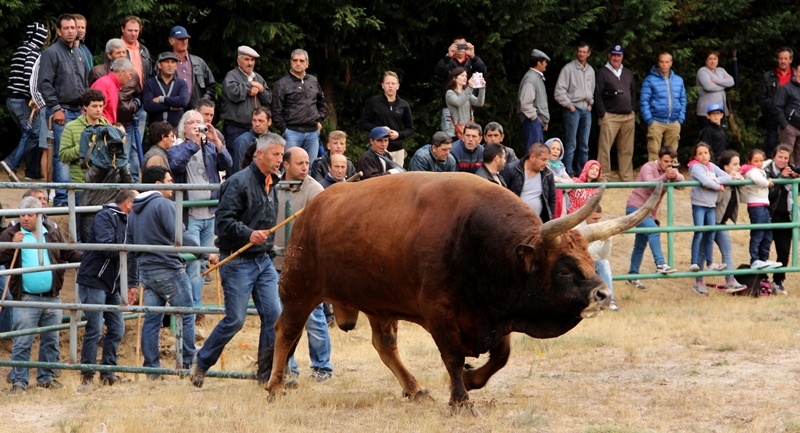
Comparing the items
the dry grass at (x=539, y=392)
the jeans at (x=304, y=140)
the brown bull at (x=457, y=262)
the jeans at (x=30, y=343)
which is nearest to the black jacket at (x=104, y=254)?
the jeans at (x=30, y=343)

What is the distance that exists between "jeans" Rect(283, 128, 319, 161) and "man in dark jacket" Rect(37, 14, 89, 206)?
8.10ft

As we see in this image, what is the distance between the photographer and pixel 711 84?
61.3 feet

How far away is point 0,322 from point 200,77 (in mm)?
4128

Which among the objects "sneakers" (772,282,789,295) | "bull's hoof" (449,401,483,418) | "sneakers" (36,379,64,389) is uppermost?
"bull's hoof" (449,401,483,418)

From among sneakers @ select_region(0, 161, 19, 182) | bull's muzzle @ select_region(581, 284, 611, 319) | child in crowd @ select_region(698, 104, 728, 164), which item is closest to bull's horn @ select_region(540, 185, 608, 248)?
bull's muzzle @ select_region(581, 284, 611, 319)

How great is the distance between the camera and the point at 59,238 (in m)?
11.5

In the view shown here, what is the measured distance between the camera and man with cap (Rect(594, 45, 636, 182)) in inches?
715

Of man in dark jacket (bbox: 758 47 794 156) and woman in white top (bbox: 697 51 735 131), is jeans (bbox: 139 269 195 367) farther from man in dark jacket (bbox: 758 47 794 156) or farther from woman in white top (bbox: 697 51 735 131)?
man in dark jacket (bbox: 758 47 794 156)

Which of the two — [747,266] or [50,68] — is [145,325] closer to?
[50,68]

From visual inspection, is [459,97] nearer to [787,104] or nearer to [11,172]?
[11,172]

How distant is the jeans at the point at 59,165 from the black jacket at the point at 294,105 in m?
2.35

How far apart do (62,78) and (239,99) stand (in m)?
2.09

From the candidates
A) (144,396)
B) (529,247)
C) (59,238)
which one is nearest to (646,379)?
(529,247)

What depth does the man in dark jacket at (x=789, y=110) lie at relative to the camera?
1870 cm
